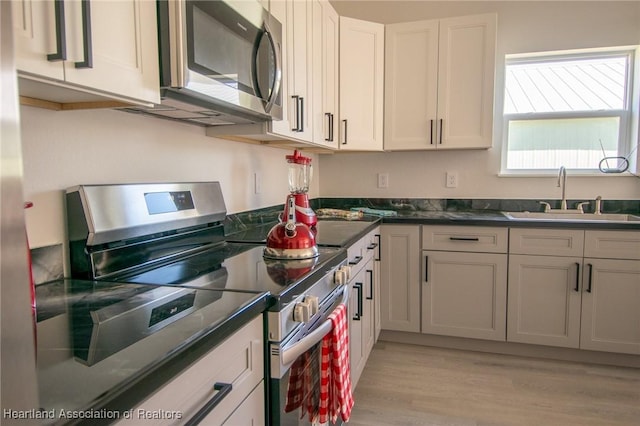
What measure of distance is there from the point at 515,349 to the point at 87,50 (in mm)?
2813

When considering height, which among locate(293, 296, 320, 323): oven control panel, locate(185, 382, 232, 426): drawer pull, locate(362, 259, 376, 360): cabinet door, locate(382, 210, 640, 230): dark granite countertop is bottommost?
locate(362, 259, 376, 360): cabinet door

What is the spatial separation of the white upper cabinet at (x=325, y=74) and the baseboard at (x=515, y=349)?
1.40m

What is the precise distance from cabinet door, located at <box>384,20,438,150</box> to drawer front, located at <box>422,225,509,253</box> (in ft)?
2.04

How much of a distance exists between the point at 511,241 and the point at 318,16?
174cm

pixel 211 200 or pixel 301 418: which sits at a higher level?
pixel 211 200

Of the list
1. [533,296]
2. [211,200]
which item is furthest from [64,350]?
[533,296]

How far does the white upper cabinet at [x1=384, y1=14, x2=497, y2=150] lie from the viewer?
277 cm

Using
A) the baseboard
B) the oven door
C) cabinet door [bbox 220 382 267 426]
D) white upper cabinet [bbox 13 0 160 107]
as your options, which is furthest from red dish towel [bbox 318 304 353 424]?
the baseboard

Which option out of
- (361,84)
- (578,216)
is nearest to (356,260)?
(361,84)

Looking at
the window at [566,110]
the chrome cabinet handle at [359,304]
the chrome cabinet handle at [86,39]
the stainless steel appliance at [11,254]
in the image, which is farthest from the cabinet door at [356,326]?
the window at [566,110]

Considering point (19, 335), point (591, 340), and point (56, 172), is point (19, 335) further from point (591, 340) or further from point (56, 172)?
point (591, 340)

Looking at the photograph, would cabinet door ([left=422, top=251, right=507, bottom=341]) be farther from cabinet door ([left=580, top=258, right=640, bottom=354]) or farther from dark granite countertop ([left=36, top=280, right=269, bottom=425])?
dark granite countertop ([left=36, top=280, right=269, bottom=425])

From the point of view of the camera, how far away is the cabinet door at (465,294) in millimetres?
2621

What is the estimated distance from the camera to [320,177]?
3.46 meters
